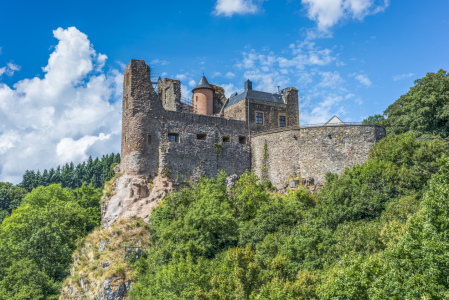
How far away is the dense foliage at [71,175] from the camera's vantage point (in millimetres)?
104438

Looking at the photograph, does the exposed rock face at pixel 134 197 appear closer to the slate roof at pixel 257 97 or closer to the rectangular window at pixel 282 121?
the slate roof at pixel 257 97

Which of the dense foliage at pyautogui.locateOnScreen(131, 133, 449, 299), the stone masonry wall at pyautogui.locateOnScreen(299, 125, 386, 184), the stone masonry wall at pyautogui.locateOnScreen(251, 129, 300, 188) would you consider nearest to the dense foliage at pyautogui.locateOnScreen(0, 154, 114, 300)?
the dense foliage at pyautogui.locateOnScreen(131, 133, 449, 299)

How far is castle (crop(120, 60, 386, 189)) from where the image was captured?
4250cm

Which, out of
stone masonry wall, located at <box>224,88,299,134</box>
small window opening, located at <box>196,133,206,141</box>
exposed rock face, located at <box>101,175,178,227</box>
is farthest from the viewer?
stone masonry wall, located at <box>224,88,299,134</box>

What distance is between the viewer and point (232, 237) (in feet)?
117

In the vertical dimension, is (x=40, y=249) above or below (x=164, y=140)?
below

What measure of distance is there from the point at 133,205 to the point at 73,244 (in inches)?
335

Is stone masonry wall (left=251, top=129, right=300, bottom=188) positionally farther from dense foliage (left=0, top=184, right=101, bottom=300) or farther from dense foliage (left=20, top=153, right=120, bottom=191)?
dense foliage (left=20, top=153, right=120, bottom=191)

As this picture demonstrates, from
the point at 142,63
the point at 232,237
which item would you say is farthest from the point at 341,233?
the point at 142,63

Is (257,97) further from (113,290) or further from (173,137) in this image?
(113,290)

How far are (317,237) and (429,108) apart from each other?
25262 mm

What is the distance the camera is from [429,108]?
4881cm

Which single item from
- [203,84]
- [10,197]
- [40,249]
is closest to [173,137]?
[203,84]

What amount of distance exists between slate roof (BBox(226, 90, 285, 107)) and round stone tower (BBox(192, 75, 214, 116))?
225 centimetres
